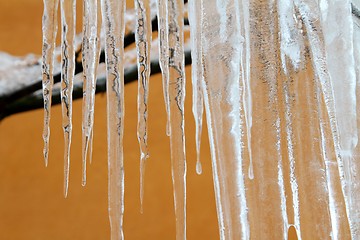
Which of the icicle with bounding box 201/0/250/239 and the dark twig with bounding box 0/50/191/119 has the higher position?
the dark twig with bounding box 0/50/191/119

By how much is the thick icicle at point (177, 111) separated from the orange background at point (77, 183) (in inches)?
24.6

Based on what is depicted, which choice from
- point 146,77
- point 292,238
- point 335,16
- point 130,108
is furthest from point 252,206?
point 130,108

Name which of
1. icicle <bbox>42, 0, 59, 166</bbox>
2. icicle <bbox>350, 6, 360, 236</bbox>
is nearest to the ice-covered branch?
icicle <bbox>42, 0, 59, 166</bbox>

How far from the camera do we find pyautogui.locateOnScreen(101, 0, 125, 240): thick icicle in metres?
1.36

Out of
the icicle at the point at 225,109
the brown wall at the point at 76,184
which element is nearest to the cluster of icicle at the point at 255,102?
the icicle at the point at 225,109

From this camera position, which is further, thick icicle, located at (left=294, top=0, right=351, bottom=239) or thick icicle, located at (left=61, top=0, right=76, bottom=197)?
thick icicle, located at (left=61, top=0, right=76, bottom=197)

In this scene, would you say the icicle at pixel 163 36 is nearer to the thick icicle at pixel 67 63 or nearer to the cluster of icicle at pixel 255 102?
the cluster of icicle at pixel 255 102

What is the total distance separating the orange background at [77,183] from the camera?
6.33 feet

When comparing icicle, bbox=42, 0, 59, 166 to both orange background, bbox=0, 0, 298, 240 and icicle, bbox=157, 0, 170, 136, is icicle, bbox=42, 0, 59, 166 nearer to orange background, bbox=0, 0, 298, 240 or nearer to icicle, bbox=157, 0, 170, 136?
icicle, bbox=157, 0, 170, 136

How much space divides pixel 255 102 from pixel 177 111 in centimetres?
17

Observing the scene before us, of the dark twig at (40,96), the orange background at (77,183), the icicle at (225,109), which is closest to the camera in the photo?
the icicle at (225,109)

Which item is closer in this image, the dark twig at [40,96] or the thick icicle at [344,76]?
the thick icicle at [344,76]

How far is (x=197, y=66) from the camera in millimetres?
1331

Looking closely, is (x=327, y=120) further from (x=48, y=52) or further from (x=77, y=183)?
(x=77, y=183)
